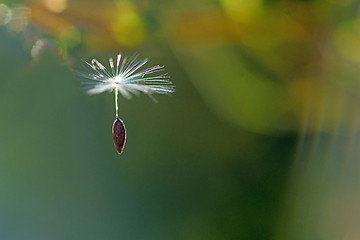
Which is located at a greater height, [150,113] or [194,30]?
[194,30]

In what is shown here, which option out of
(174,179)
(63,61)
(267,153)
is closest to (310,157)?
(267,153)

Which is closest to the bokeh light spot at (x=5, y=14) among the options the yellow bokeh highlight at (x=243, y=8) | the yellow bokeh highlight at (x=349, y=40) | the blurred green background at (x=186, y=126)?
the blurred green background at (x=186, y=126)

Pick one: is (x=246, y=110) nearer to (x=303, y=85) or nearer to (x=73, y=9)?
(x=303, y=85)

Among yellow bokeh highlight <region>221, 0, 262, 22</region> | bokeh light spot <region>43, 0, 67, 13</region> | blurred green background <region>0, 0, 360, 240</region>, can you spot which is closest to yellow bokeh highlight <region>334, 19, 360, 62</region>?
blurred green background <region>0, 0, 360, 240</region>

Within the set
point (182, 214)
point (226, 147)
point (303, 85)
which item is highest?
point (303, 85)

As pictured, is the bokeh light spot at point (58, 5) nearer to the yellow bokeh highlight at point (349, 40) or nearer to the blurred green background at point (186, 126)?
the blurred green background at point (186, 126)

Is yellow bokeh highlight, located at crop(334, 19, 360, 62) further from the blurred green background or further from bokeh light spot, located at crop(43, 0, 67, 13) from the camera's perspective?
bokeh light spot, located at crop(43, 0, 67, 13)

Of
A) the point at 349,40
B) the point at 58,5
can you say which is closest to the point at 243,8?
the point at 349,40

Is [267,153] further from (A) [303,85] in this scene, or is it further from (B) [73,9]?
(B) [73,9]
